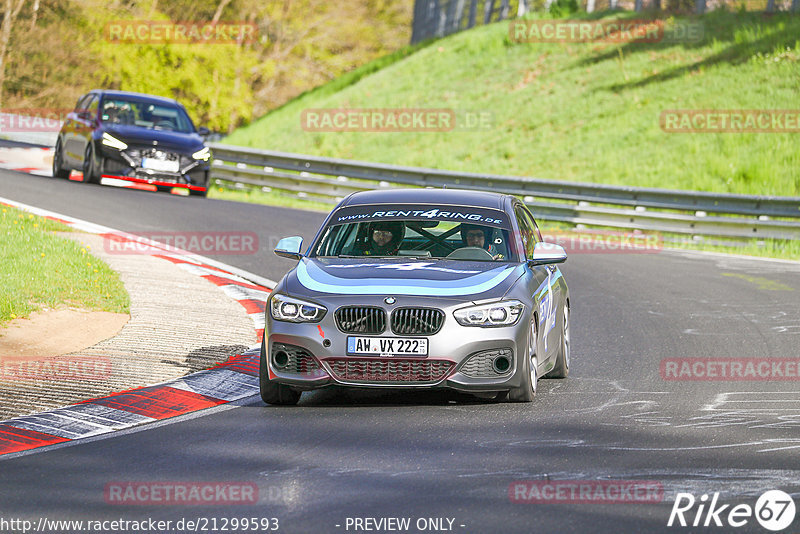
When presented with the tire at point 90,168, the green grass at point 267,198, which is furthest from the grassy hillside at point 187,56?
the tire at point 90,168

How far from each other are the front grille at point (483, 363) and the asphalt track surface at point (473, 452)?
0.27 m

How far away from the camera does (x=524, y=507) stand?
5688 mm

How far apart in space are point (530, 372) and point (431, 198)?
1.89 m

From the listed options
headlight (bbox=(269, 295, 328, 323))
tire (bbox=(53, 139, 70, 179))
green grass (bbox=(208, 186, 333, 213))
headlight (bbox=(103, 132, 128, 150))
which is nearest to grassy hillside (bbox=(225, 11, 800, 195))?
green grass (bbox=(208, 186, 333, 213))

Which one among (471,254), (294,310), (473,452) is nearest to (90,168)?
(471,254)

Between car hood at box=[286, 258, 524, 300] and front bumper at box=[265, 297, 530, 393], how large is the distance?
16 cm

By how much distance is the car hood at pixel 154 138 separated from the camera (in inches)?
901

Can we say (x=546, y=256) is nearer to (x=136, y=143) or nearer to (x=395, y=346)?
(x=395, y=346)

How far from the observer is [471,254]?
9211 mm

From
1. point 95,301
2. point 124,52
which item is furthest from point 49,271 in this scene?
point 124,52

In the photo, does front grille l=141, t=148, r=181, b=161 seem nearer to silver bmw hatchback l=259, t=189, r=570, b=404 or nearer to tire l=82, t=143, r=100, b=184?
tire l=82, t=143, r=100, b=184

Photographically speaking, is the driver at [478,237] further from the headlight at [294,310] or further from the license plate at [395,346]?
the headlight at [294,310]

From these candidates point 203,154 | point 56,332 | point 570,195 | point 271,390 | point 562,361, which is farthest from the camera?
point 570,195

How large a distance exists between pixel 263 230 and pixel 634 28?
70.5ft
